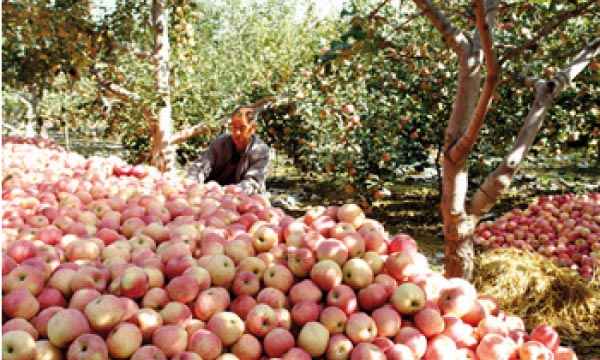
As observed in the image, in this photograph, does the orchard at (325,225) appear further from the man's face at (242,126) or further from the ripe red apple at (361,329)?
the man's face at (242,126)

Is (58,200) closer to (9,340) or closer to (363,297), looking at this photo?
(9,340)

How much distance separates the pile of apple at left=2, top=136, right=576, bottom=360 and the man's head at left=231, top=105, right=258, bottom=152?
239 cm

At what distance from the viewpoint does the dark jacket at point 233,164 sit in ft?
16.3

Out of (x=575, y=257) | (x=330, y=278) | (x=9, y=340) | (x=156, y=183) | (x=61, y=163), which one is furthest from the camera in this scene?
(x=575, y=257)

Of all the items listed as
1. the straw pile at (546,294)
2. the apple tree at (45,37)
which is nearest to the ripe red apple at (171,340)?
the straw pile at (546,294)

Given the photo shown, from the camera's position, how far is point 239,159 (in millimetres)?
5285

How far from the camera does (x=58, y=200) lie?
128 inches

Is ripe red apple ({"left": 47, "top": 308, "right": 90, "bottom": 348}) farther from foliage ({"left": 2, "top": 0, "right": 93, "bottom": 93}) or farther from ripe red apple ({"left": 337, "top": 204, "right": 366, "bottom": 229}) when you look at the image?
foliage ({"left": 2, "top": 0, "right": 93, "bottom": 93})

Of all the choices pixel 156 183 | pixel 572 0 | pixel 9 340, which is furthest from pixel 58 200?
pixel 572 0

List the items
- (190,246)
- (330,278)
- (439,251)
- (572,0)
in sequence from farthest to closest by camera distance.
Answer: (439,251)
(572,0)
(190,246)
(330,278)

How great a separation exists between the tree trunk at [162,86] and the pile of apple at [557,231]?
5080mm

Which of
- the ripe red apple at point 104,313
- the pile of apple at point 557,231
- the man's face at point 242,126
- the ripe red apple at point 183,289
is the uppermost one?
the man's face at point 242,126

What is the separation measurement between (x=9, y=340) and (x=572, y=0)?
12.3 ft

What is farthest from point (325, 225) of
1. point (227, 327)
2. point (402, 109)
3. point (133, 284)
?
point (402, 109)
